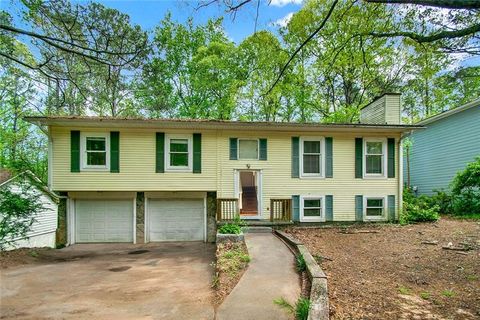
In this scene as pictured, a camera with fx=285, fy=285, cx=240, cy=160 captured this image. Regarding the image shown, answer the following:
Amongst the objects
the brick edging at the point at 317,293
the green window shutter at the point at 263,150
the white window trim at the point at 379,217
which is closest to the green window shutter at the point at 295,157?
the green window shutter at the point at 263,150

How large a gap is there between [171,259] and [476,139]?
1439 centimetres

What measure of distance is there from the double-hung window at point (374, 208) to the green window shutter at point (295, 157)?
2992 millimetres

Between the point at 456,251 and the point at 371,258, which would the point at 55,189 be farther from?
the point at 456,251

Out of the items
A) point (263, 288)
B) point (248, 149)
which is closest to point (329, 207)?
point (248, 149)

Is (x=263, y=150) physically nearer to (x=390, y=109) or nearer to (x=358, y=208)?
(x=358, y=208)

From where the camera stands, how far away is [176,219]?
11.2 meters

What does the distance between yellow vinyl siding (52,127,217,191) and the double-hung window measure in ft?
20.1

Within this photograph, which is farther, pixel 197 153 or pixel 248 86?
pixel 248 86

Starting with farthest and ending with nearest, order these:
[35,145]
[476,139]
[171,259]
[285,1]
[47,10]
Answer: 1. [35,145]
2. [476,139]
3. [171,259]
4. [47,10]
5. [285,1]

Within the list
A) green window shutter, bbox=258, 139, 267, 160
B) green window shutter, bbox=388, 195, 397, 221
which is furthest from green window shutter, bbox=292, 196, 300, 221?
green window shutter, bbox=388, 195, 397, 221

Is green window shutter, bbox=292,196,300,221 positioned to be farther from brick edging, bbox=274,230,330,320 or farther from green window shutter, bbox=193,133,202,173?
brick edging, bbox=274,230,330,320

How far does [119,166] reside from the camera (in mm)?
10570

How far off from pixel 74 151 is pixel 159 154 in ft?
9.94

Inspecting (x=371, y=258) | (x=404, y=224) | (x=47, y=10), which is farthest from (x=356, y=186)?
(x=47, y=10)
